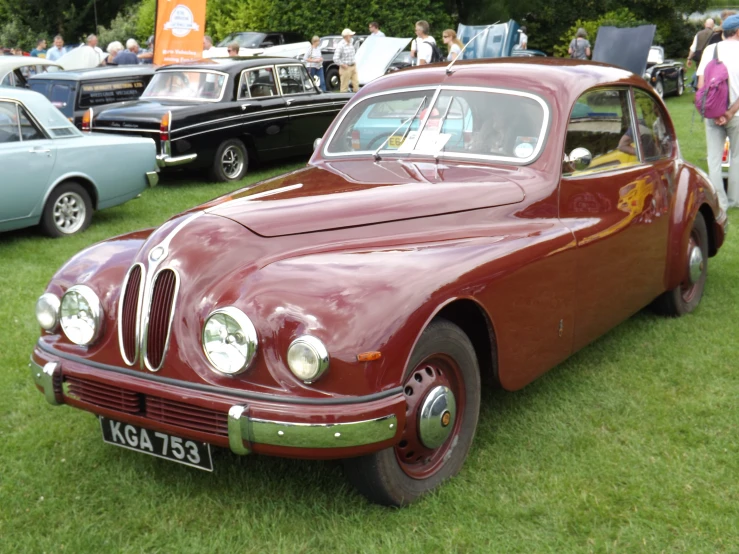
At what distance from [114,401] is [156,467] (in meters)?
0.58

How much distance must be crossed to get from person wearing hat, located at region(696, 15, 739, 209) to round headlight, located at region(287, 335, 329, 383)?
19.6 ft

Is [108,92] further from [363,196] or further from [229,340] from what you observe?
Answer: [229,340]

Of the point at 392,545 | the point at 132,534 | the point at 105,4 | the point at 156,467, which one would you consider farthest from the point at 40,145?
the point at 105,4

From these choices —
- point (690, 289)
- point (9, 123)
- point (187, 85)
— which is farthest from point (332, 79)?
point (690, 289)

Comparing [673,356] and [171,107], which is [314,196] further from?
[171,107]

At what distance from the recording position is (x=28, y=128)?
7.96m

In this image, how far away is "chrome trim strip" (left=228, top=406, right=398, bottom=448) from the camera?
3.02 metres

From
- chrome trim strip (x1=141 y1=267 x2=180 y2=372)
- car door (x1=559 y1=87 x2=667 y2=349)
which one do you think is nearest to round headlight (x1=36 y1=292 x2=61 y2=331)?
chrome trim strip (x1=141 y1=267 x2=180 y2=372)

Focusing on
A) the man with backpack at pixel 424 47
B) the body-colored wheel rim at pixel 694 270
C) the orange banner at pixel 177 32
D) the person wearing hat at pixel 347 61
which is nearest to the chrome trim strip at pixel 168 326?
the body-colored wheel rim at pixel 694 270

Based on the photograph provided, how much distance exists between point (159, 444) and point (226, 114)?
26.8 feet

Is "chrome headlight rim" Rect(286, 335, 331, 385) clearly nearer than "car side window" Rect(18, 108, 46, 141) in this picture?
Yes

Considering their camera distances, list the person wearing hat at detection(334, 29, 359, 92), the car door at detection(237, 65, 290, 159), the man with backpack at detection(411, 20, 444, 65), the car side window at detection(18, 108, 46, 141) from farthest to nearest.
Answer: the person wearing hat at detection(334, 29, 359, 92) → the man with backpack at detection(411, 20, 444, 65) → the car door at detection(237, 65, 290, 159) → the car side window at detection(18, 108, 46, 141)

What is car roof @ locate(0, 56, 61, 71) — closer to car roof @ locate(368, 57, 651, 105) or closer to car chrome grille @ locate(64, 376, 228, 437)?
car roof @ locate(368, 57, 651, 105)

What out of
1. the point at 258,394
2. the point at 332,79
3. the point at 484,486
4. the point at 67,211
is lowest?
the point at 332,79
